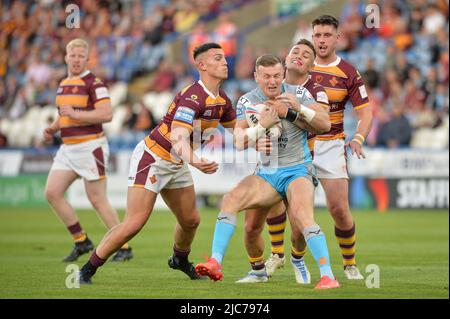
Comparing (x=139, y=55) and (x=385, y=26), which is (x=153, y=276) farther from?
(x=139, y=55)

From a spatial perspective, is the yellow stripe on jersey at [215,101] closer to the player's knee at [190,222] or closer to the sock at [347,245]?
the player's knee at [190,222]

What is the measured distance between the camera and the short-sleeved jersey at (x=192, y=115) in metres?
9.80

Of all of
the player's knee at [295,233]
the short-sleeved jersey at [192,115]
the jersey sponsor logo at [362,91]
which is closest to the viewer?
the short-sleeved jersey at [192,115]

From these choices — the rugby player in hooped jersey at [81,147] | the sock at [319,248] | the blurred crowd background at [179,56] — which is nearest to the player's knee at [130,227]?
the sock at [319,248]

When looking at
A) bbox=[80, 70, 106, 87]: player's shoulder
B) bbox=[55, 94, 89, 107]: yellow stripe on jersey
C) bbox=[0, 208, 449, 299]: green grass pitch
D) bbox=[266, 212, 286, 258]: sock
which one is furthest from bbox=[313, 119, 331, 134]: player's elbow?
bbox=[55, 94, 89, 107]: yellow stripe on jersey

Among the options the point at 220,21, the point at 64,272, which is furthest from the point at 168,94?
the point at 64,272

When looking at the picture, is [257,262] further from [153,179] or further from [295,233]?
[153,179]

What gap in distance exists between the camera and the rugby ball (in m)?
9.70

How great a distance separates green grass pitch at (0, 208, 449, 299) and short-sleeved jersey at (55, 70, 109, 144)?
Result: 1654mm

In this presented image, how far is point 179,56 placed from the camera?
100ft

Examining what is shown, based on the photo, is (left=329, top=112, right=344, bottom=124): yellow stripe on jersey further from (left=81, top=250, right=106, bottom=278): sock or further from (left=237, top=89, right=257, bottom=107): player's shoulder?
(left=81, top=250, right=106, bottom=278): sock

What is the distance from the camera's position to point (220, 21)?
30047mm

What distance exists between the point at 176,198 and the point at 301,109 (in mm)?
1741

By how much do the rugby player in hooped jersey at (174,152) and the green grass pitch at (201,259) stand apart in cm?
54
